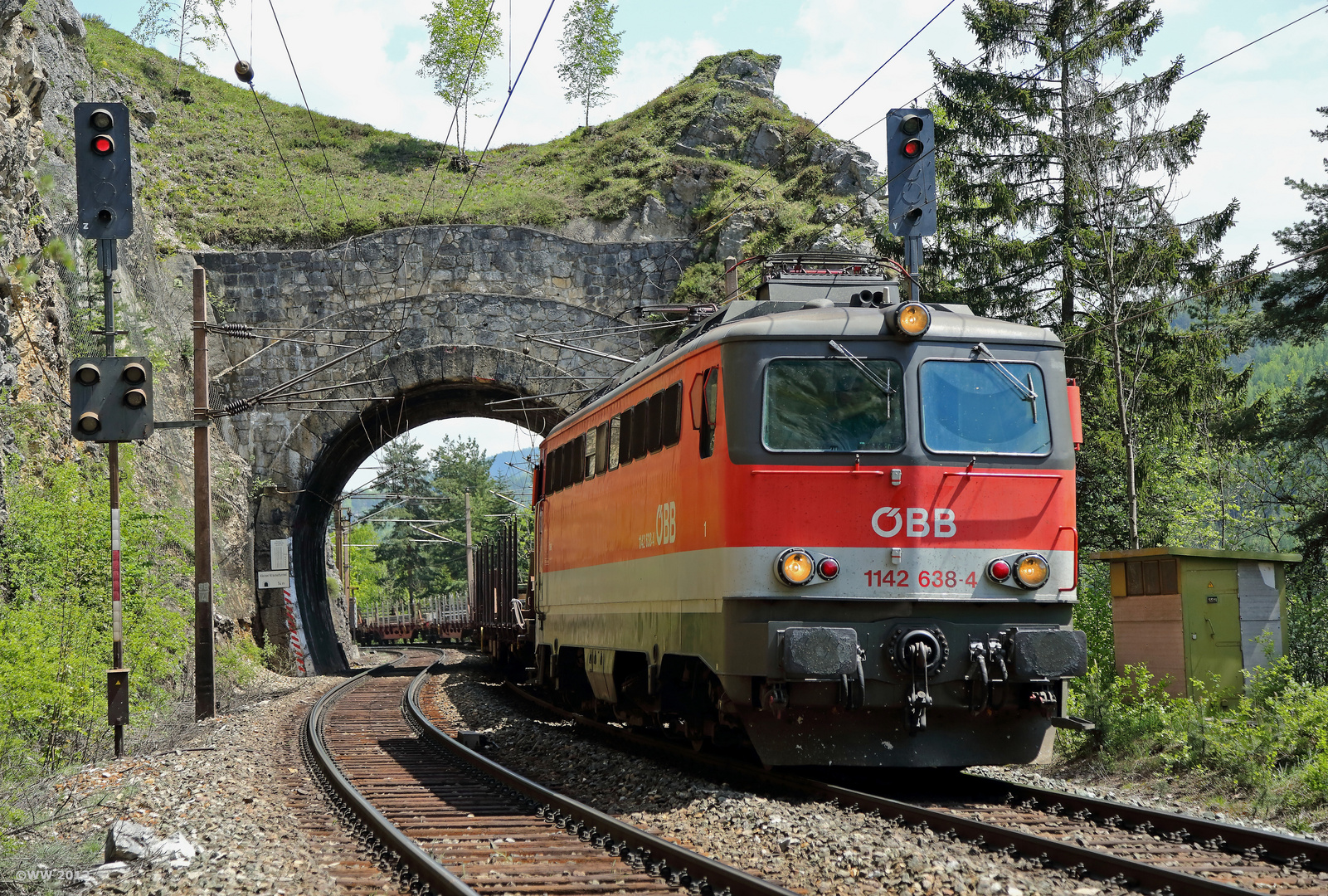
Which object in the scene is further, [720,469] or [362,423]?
[362,423]

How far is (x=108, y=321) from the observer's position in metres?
12.3

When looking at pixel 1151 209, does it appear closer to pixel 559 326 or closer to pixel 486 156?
pixel 559 326

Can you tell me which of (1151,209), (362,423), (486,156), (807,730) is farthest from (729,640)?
(486,156)

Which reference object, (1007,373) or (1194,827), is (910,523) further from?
(1194,827)

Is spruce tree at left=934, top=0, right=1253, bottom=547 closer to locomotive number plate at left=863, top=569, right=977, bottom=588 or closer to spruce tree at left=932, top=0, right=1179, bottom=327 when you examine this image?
spruce tree at left=932, top=0, right=1179, bottom=327

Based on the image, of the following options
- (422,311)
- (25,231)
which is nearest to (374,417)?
(422,311)

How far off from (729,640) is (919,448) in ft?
6.26

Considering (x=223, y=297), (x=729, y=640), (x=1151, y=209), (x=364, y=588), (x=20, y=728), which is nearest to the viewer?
(x=729, y=640)

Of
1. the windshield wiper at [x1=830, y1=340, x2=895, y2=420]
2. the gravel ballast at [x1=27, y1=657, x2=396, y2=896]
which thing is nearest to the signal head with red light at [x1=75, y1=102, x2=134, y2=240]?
the gravel ballast at [x1=27, y1=657, x2=396, y2=896]

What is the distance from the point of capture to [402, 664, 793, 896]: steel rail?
238 inches

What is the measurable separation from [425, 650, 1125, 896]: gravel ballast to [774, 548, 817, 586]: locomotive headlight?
58.5 inches

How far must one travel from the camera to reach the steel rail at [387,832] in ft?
21.0

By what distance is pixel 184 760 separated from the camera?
1188cm

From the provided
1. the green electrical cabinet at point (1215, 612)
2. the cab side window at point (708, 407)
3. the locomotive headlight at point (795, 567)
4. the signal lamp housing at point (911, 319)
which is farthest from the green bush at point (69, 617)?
the green electrical cabinet at point (1215, 612)
